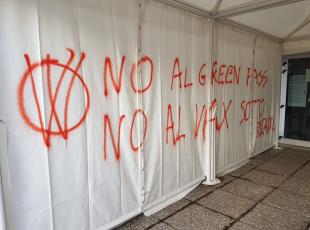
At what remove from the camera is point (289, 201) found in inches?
117

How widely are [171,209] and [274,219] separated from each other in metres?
1.15

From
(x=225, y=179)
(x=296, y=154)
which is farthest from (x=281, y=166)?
(x=225, y=179)

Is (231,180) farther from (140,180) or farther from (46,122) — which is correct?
(46,122)

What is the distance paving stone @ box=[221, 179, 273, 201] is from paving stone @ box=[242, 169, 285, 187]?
0.16 meters

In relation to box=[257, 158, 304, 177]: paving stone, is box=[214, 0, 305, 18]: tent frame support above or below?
above

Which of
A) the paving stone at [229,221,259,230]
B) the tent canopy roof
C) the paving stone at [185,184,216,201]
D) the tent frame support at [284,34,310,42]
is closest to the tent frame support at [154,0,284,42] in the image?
the tent canopy roof

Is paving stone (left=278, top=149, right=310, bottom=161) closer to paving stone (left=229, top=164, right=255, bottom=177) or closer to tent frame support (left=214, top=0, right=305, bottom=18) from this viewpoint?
paving stone (left=229, top=164, right=255, bottom=177)

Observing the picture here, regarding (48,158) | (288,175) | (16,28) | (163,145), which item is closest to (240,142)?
(288,175)

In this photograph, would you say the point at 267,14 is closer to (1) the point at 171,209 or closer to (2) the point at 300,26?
(2) the point at 300,26

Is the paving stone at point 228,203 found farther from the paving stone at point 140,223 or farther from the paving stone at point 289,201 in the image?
the paving stone at point 140,223

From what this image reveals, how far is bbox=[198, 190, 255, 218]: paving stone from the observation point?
9.00 ft

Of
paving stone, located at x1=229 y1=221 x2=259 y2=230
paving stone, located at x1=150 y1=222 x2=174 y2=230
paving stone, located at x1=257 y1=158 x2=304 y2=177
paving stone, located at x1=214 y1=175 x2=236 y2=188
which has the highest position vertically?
paving stone, located at x1=257 y1=158 x2=304 y2=177

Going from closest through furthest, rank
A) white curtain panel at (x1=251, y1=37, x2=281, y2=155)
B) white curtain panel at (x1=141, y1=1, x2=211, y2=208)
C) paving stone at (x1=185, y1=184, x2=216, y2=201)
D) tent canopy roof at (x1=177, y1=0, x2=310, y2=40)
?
white curtain panel at (x1=141, y1=1, x2=211, y2=208) < tent canopy roof at (x1=177, y1=0, x2=310, y2=40) < paving stone at (x1=185, y1=184, x2=216, y2=201) < white curtain panel at (x1=251, y1=37, x2=281, y2=155)

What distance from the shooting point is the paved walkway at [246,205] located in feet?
8.19
